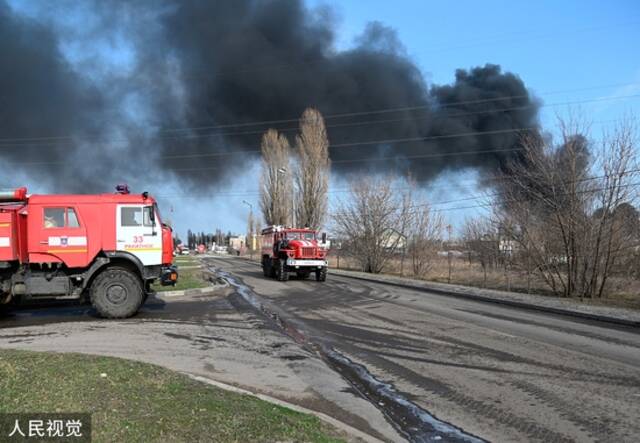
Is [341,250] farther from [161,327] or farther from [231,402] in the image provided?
[231,402]

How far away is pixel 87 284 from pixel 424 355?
8.22 meters

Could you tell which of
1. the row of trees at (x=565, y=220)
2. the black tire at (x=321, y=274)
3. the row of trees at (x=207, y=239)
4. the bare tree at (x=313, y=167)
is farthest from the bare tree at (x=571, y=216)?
the row of trees at (x=207, y=239)

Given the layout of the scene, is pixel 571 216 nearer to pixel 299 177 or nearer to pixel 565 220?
pixel 565 220

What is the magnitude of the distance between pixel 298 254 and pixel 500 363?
18.3m

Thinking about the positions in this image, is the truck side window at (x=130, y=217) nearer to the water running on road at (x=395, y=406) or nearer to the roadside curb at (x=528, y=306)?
the water running on road at (x=395, y=406)

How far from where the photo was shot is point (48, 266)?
41.7 feet

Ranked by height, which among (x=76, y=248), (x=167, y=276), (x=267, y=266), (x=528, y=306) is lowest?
(x=528, y=306)

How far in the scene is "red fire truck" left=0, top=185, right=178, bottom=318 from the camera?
12586 mm

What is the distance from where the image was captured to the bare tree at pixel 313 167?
46406mm

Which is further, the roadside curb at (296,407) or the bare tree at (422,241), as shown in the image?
the bare tree at (422,241)

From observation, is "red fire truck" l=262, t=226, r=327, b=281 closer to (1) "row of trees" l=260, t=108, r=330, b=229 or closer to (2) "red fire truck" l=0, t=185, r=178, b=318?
(2) "red fire truck" l=0, t=185, r=178, b=318

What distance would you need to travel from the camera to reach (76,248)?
1267cm

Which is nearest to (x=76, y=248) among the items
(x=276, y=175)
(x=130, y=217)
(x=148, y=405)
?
(x=130, y=217)

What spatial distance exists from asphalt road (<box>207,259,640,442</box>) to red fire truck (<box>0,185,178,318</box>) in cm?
395
